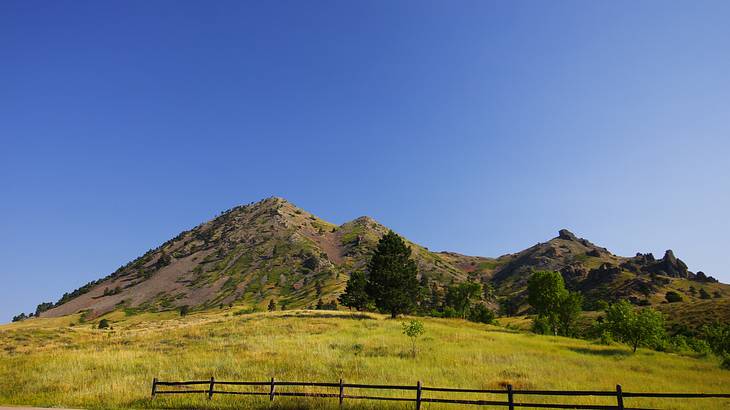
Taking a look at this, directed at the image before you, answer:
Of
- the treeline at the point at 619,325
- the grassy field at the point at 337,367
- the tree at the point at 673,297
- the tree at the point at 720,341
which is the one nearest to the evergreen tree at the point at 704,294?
the tree at the point at 673,297

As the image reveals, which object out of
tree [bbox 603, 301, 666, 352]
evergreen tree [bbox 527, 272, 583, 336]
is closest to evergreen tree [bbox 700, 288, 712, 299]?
evergreen tree [bbox 527, 272, 583, 336]

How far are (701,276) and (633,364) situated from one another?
210 m

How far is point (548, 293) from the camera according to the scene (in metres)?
76.6

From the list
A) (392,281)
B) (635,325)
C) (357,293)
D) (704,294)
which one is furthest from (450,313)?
(704,294)

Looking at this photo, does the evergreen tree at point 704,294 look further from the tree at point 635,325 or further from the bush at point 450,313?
the tree at point 635,325

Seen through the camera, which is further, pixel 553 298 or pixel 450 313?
pixel 450 313

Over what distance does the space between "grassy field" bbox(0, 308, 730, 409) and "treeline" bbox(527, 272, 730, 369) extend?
13.3ft

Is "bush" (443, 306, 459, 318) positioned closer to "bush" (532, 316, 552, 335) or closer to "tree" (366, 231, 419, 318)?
"bush" (532, 316, 552, 335)

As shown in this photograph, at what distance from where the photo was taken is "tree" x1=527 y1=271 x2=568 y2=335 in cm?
7644

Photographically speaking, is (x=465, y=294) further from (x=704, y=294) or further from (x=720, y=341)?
(x=704, y=294)

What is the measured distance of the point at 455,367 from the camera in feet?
101

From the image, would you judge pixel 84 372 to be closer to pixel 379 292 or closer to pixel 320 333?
pixel 320 333

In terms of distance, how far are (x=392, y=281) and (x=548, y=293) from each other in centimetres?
2984

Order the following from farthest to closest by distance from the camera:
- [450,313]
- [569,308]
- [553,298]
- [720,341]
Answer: [450,313] → [569,308] → [553,298] → [720,341]
